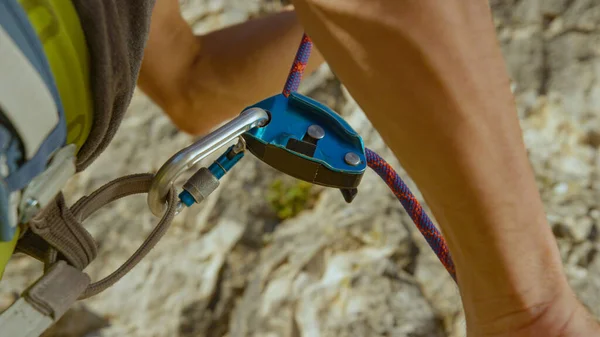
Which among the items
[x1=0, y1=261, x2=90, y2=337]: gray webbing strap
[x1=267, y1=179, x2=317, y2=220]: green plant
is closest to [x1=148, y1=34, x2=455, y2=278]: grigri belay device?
[x1=0, y1=261, x2=90, y2=337]: gray webbing strap

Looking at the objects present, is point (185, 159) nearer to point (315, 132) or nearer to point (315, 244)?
point (315, 132)

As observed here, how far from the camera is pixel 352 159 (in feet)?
1.98

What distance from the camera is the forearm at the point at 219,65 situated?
0.95 metres

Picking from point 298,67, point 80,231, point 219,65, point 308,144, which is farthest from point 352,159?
point 219,65

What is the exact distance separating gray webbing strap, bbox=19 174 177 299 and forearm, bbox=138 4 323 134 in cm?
47

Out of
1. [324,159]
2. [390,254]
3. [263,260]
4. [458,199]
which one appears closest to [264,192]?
[263,260]

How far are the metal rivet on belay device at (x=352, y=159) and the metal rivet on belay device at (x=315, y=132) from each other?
0.04 meters

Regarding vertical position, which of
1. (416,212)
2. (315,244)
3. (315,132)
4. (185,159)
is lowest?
(315,244)

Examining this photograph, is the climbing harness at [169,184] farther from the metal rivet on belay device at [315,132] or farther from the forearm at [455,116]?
the forearm at [455,116]

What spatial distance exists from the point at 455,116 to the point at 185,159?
0.78 feet

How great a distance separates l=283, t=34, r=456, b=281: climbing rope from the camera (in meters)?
0.63

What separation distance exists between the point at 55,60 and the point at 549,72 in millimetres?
1128

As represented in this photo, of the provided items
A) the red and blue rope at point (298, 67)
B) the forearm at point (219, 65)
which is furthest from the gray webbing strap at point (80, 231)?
the forearm at point (219, 65)

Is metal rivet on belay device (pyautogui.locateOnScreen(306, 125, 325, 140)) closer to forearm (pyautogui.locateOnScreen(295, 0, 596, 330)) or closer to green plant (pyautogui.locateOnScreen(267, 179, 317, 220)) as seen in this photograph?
forearm (pyautogui.locateOnScreen(295, 0, 596, 330))
